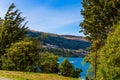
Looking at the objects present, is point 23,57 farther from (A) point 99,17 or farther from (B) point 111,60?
(B) point 111,60

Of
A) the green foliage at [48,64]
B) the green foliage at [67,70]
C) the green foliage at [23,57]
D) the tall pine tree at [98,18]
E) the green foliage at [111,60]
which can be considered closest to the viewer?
the green foliage at [111,60]

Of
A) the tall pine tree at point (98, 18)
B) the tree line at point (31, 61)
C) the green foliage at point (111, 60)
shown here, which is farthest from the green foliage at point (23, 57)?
the green foliage at point (111, 60)

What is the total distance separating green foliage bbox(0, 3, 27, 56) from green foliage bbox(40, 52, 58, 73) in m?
12.2

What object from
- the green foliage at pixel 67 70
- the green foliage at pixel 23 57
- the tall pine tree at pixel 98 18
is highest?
the tall pine tree at pixel 98 18

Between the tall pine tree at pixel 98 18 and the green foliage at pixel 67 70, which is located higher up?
the tall pine tree at pixel 98 18

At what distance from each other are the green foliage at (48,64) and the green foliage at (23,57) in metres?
1.93

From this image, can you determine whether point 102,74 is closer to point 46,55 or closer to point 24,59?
point 24,59

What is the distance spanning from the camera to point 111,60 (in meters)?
28.2

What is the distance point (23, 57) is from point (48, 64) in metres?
5.42

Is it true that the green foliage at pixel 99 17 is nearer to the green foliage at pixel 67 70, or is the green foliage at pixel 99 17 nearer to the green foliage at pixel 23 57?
the green foliage at pixel 67 70

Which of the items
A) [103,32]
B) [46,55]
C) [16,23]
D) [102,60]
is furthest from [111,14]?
[16,23]

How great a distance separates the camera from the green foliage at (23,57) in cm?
6006

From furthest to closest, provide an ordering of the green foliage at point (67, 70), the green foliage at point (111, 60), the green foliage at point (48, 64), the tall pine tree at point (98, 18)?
the green foliage at point (48, 64), the green foliage at point (67, 70), the tall pine tree at point (98, 18), the green foliage at point (111, 60)

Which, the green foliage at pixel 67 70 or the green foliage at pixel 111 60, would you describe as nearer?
the green foliage at pixel 111 60
